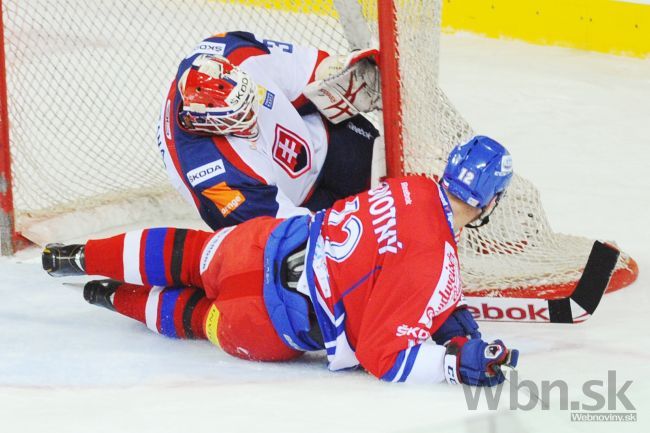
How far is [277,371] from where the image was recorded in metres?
2.63

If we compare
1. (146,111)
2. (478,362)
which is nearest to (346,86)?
(478,362)

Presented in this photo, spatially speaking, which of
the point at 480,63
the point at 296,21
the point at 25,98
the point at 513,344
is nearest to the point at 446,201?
the point at 513,344

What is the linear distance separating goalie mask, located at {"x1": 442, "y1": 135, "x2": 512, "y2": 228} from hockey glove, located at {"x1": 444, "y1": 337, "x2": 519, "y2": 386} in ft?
1.06

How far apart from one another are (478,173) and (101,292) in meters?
1.06

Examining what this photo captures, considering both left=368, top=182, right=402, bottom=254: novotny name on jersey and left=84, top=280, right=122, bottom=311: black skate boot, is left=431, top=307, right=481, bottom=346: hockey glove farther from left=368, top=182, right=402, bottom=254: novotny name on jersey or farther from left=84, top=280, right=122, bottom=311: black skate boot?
left=84, top=280, right=122, bottom=311: black skate boot

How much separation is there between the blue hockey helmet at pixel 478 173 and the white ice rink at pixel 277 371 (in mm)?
404

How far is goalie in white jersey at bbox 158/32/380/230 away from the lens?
304 centimetres

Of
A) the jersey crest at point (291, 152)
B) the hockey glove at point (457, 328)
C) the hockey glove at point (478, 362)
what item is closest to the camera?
the hockey glove at point (478, 362)

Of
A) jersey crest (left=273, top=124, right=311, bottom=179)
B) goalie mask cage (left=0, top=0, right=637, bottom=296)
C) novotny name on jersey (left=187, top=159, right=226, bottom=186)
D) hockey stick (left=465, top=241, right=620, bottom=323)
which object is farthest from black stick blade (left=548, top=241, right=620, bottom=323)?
novotny name on jersey (left=187, top=159, right=226, bottom=186)

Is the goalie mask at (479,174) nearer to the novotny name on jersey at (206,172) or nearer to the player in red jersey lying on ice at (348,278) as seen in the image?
the player in red jersey lying on ice at (348,278)

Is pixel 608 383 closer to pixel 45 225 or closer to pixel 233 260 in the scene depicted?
pixel 233 260

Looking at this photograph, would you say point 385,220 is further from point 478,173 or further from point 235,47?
point 235,47

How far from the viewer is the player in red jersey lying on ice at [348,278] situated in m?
2.44

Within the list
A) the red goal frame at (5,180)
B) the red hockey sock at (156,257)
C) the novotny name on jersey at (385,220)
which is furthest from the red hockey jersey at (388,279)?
the red goal frame at (5,180)
